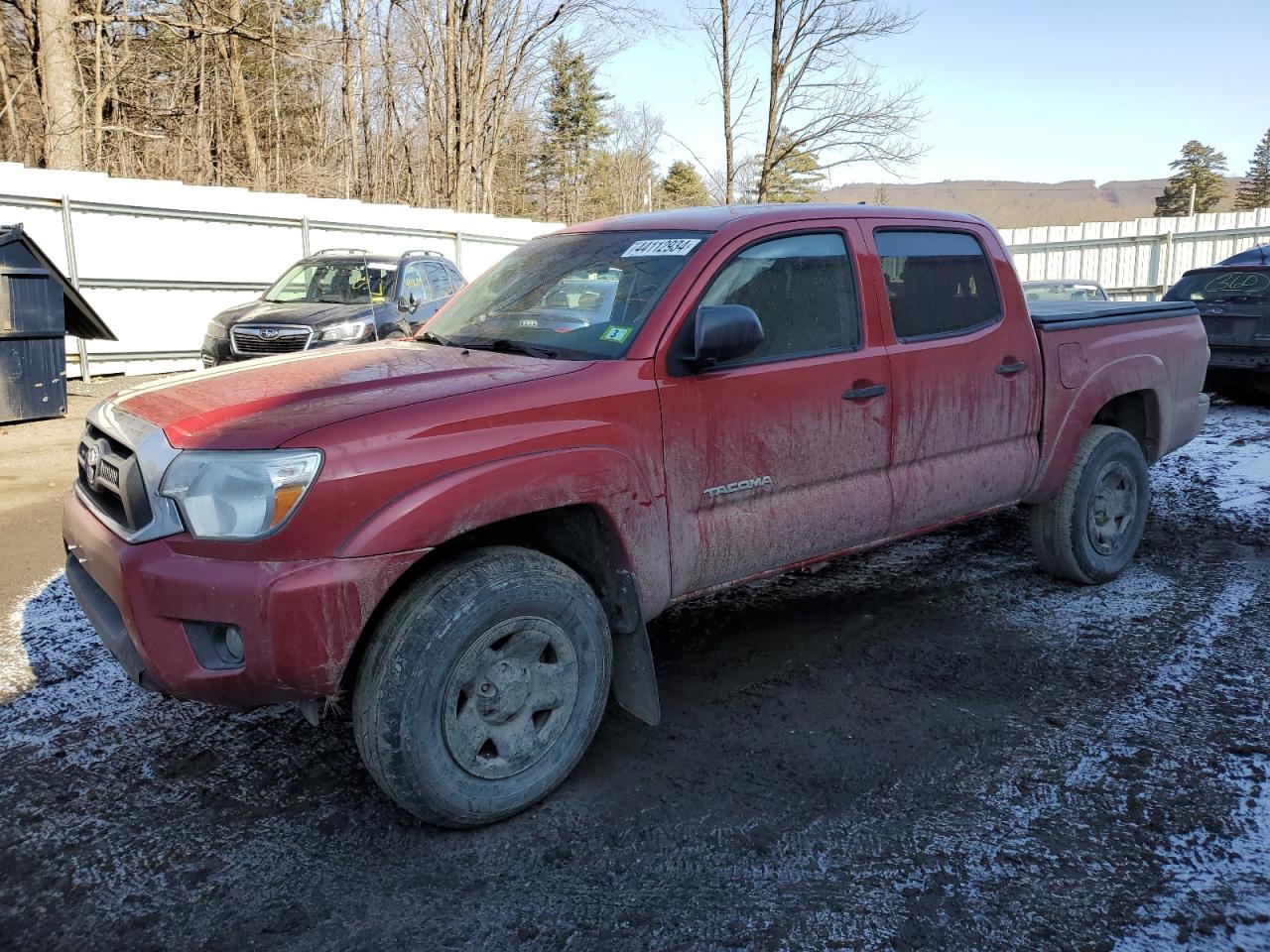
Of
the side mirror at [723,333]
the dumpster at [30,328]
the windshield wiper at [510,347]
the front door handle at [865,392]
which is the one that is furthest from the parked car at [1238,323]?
the dumpster at [30,328]

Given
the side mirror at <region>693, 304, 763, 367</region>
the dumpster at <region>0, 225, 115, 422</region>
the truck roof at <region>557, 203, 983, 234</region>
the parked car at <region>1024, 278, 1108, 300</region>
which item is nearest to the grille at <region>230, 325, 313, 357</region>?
the dumpster at <region>0, 225, 115, 422</region>

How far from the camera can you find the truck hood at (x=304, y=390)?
267cm

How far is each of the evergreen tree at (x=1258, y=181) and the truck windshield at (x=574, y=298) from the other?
305ft

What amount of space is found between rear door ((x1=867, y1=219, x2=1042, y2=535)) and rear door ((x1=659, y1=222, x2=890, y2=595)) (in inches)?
Answer: 6.5

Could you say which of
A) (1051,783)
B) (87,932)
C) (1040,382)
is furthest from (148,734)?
(1040,382)

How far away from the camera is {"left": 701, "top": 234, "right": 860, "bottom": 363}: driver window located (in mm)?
3574

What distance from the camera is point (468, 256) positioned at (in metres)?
20.2

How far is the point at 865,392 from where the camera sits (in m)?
3.79

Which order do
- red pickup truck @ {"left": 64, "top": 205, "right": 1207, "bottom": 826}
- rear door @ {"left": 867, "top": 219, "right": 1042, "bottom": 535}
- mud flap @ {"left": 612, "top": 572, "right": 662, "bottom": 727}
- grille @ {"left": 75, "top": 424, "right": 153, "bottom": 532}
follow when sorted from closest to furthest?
red pickup truck @ {"left": 64, "top": 205, "right": 1207, "bottom": 826}, grille @ {"left": 75, "top": 424, "right": 153, "bottom": 532}, mud flap @ {"left": 612, "top": 572, "right": 662, "bottom": 727}, rear door @ {"left": 867, "top": 219, "right": 1042, "bottom": 535}

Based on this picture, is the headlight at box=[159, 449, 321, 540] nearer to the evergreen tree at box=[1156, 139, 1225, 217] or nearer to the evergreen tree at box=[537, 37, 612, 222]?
the evergreen tree at box=[537, 37, 612, 222]

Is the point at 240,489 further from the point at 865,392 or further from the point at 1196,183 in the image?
the point at 1196,183

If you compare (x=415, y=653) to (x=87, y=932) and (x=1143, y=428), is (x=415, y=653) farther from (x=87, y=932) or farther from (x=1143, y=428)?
(x=1143, y=428)

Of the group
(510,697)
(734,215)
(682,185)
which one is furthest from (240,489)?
(682,185)

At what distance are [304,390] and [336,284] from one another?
971cm
